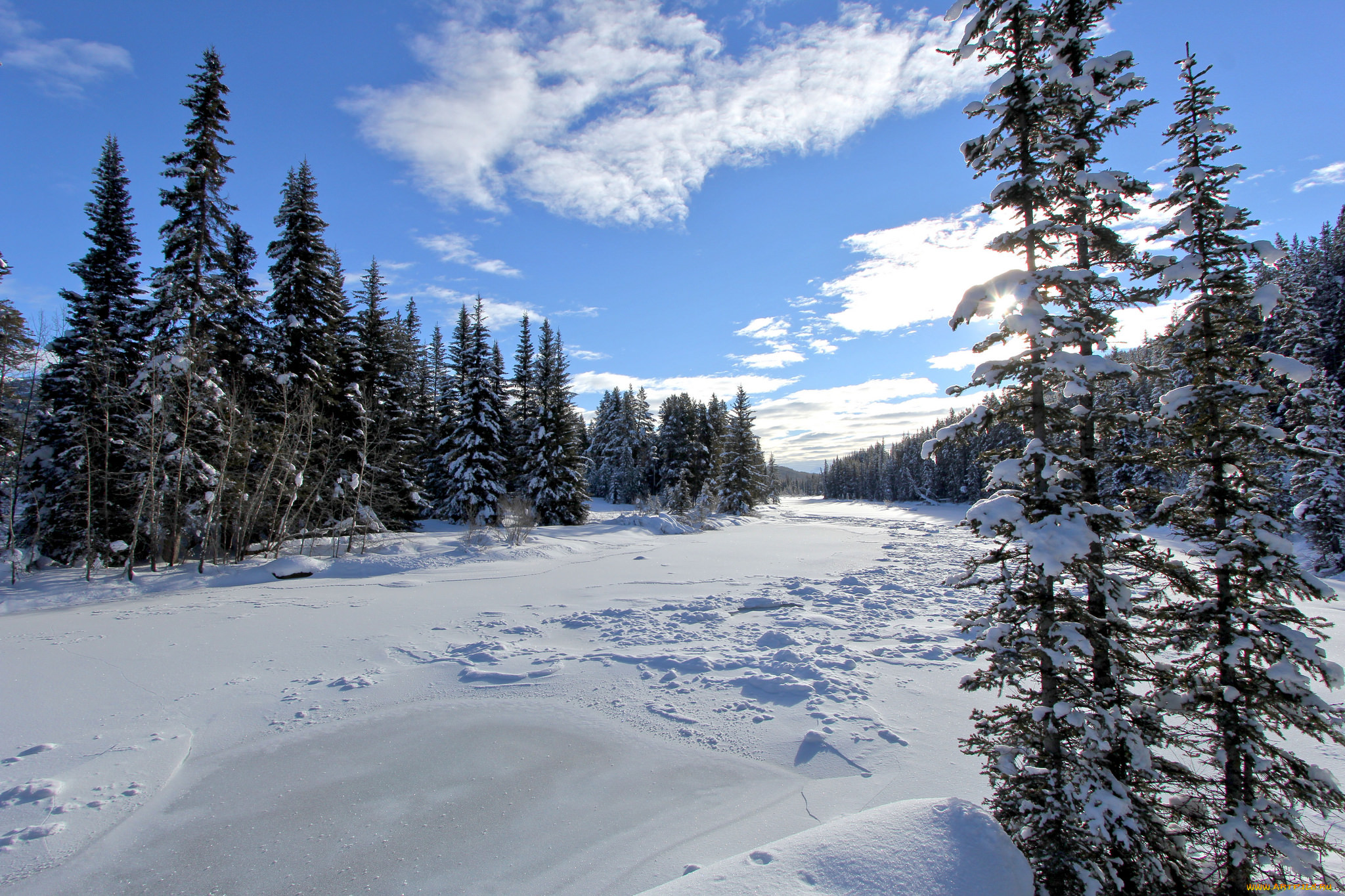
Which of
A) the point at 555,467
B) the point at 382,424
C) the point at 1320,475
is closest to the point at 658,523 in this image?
the point at 555,467

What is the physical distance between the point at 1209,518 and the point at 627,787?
5378 millimetres

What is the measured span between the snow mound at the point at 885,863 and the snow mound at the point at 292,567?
14.6 m

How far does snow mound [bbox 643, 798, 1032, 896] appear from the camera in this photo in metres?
3.00

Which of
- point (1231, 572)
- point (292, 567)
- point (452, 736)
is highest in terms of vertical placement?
point (1231, 572)

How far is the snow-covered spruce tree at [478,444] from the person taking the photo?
87.8 feet

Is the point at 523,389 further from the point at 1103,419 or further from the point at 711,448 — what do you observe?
the point at 1103,419

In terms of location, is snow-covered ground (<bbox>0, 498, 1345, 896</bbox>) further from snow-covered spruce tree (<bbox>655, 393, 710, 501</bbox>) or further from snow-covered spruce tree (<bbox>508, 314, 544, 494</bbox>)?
snow-covered spruce tree (<bbox>655, 393, 710, 501</bbox>)

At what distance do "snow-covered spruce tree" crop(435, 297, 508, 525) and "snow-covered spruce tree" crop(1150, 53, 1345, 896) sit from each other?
25.5 meters

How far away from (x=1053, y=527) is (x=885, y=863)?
232 centimetres

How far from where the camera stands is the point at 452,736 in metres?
5.46

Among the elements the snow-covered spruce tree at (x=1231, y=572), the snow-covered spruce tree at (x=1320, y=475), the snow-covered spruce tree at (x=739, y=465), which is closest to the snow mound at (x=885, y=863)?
the snow-covered spruce tree at (x=1231, y=572)

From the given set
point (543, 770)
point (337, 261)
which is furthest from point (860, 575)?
point (337, 261)

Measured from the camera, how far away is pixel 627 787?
15.1ft

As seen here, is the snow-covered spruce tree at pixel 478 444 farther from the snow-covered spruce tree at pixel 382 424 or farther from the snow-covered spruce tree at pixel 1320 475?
the snow-covered spruce tree at pixel 1320 475
